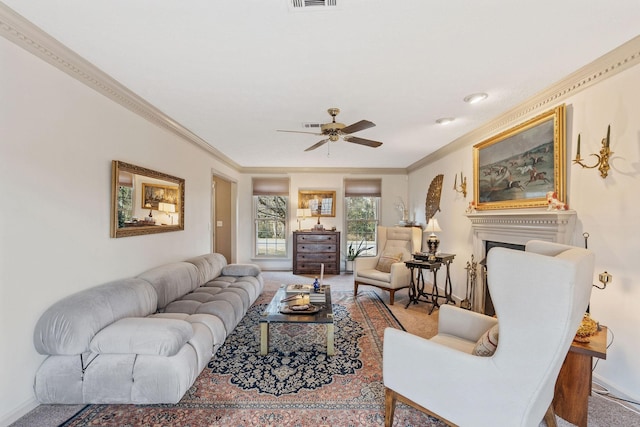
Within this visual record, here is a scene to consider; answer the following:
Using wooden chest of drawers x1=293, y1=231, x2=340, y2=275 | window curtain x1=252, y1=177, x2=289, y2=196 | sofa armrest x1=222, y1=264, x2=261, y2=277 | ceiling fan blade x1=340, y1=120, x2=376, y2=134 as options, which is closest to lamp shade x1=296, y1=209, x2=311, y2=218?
wooden chest of drawers x1=293, y1=231, x2=340, y2=275

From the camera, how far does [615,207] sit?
82.0 inches

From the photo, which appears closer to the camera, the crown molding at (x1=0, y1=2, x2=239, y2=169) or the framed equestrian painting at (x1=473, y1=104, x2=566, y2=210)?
the crown molding at (x1=0, y1=2, x2=239, y2=169)

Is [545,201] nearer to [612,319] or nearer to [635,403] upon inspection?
[612,319]

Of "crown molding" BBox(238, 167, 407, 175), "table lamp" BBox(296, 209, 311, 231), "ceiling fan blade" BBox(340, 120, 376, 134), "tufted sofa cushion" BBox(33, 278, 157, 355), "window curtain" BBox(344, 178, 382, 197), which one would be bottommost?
"tufted sofa cushion" BBox(33, 278, 157, 355)

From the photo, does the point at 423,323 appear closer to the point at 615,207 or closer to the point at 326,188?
the point at 615,207

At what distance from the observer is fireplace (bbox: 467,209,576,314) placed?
2463 mm

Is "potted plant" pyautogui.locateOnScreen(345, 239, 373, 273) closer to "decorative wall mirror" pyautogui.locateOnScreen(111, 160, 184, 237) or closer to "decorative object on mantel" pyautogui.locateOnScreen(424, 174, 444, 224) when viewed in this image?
"decorative object on mantel" pyautogui.locateOnScreen(424, 174, 444, 224)

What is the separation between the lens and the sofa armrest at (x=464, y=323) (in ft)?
6.57

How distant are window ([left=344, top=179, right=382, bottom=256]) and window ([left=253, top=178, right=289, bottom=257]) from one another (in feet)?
4.93

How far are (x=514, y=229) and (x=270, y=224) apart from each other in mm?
5041

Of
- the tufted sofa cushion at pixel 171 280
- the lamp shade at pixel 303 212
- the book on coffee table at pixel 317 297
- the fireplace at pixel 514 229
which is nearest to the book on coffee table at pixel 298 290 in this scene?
the book on coffee table at pixel 317 297

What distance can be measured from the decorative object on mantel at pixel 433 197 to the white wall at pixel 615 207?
250 cm

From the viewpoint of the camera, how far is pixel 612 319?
6.90ft

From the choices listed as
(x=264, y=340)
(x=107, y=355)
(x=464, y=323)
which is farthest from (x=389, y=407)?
(x=107, y=355)
